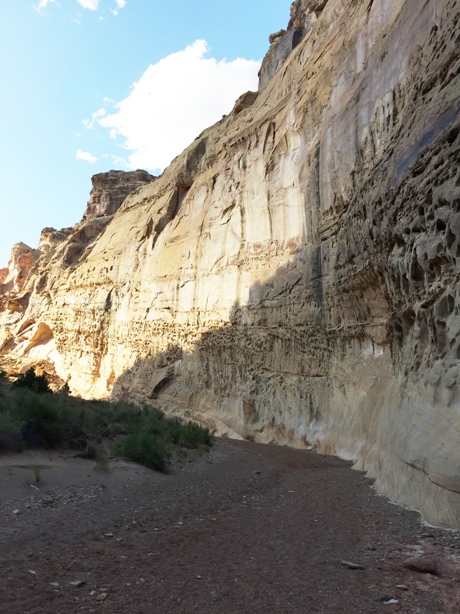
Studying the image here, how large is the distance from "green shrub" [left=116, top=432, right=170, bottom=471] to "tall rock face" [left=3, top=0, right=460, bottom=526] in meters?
4.32

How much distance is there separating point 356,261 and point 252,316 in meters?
7.75

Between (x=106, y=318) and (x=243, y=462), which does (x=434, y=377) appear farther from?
(x=106, y=318)

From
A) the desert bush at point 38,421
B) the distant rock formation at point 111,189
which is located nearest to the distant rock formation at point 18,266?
the distant rock formation at point 111,189

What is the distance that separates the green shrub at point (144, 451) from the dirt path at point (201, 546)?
47 cm

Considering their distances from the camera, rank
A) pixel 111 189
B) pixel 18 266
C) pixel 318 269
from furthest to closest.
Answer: pixel 18 266 → pixel 111 189 → pixel 318 269

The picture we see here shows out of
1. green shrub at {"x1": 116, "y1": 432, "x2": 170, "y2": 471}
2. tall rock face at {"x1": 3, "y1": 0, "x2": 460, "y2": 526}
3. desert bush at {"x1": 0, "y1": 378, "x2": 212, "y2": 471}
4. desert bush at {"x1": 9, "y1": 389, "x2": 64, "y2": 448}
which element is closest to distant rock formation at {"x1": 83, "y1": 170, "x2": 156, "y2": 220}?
tall rock face at {"x1": 3, "y1": 0, "x2": 460, "y2": 526}

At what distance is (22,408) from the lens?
30.8ft

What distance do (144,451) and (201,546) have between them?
4.30m

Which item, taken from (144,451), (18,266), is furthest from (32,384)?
(18,266)

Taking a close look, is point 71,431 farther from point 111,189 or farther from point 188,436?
point 111,189

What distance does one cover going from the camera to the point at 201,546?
5223 millimetres

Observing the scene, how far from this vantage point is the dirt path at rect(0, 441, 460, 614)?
12.4 feet

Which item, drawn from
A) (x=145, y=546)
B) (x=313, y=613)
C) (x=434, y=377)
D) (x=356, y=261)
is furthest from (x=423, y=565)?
(x=356, y=261)

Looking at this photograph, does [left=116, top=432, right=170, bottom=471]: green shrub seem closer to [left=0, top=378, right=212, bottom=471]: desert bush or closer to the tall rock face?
[left=0, top=378, right=212, bottom=471]: desert bush
